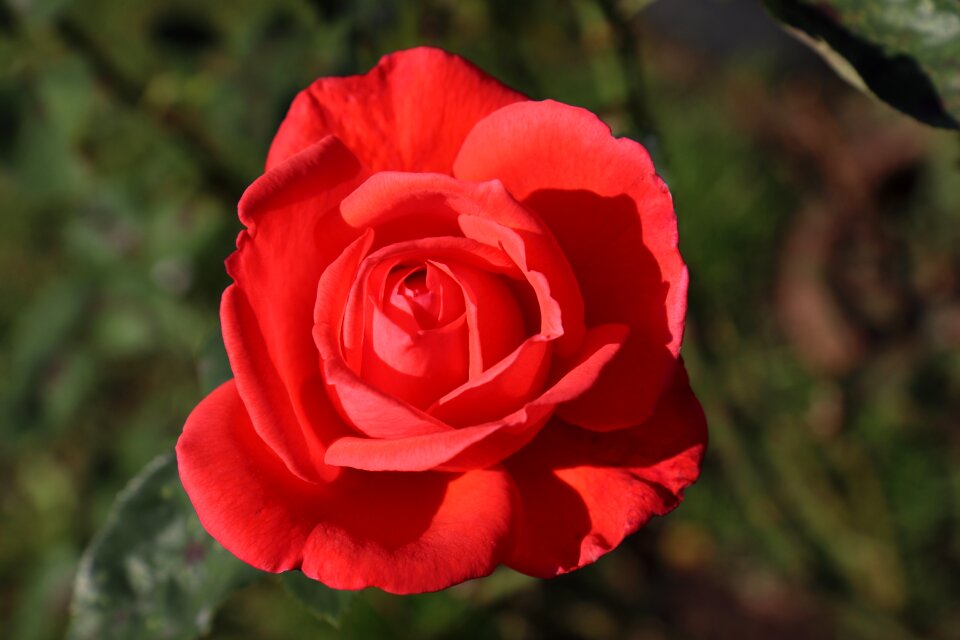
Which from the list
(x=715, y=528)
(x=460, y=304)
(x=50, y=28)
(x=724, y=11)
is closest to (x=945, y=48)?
(x=460, y=304)

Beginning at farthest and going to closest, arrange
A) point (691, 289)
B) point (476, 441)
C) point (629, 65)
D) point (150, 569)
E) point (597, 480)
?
point (691, 289), point (629, 65), point (150, 569), point (597, 480), point (476, 441)

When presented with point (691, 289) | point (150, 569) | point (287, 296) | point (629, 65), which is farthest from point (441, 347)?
point (691, 289)

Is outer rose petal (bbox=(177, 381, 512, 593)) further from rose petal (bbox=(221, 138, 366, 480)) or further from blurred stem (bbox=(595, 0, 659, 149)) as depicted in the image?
blurred stem (bbox=(595, 0, 659, 149))

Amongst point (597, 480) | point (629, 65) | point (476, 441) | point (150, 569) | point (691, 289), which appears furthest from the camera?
point (691, 289)

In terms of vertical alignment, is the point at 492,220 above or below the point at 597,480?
above

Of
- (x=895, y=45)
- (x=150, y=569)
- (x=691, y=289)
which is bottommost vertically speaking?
(x=691, y=289)

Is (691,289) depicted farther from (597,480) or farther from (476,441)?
(476,441)

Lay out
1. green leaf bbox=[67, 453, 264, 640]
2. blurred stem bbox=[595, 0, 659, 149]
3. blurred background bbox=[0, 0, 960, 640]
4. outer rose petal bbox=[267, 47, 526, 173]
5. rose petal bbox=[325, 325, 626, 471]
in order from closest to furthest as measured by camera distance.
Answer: rose petal bbox=[325, 325, 626, 471], outer rose petal bbox=[267, 47, 526, 173], green leaf bbox=[67, 453, 264, 640], blurred stem bbox=[595, 0, 659, 149], blurred background bbox=[0, 0, 960, 640]

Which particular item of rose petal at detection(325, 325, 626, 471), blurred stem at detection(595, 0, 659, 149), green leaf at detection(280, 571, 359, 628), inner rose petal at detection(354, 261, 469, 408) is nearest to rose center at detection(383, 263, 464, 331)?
inner rose petal at detection(354, 261, 469, 408)

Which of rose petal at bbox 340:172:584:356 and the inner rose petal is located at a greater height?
rose petal at bbox 340:172:584:356
